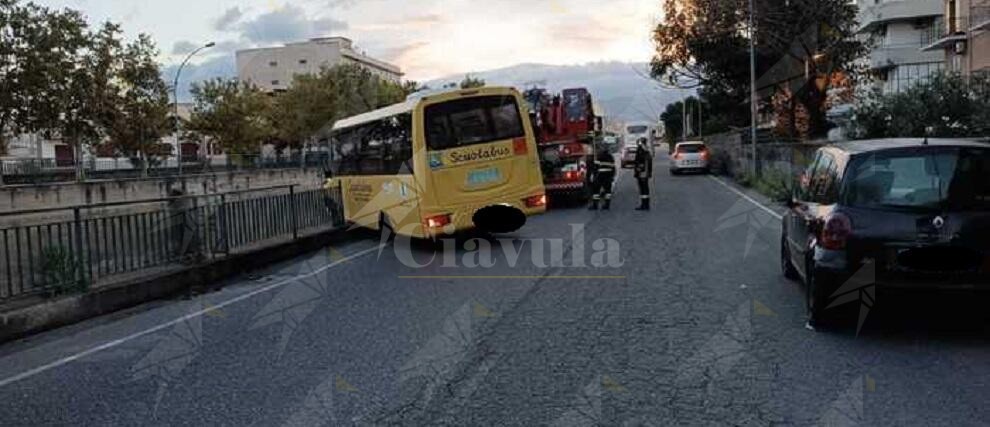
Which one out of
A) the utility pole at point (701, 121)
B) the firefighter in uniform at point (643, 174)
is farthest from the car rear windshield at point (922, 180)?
the utility pole at point (701, 121)

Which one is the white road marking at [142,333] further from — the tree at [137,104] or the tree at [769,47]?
the tree at [137,104]

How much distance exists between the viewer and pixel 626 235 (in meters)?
15.1

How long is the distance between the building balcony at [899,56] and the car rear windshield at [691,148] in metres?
24.5

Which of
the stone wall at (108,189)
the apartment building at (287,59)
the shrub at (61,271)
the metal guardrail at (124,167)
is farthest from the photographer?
the apartment building at (287,59)

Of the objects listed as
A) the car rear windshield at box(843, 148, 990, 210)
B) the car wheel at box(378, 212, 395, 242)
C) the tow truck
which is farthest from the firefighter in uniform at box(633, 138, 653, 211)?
the car rear windshield at box(843, 148, 990, 210)

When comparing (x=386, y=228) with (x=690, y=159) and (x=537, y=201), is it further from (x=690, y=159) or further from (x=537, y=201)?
(x=690, y=159)

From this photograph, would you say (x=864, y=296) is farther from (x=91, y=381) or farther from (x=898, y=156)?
(x=91, y=381)

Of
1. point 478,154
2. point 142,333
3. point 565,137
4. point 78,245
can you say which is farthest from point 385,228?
point 565,137

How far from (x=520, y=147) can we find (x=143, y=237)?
6603 mm

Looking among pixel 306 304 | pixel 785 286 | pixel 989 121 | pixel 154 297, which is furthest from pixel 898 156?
pixel 989 121

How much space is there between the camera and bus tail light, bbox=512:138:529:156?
15039 mm

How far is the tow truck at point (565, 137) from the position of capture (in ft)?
74.4

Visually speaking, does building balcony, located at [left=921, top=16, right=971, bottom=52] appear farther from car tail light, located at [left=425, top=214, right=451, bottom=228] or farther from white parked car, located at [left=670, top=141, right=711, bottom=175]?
car tail light, located at [left=425, top=214, right=451, bottom=228]

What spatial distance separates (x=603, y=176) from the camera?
21031 mm
